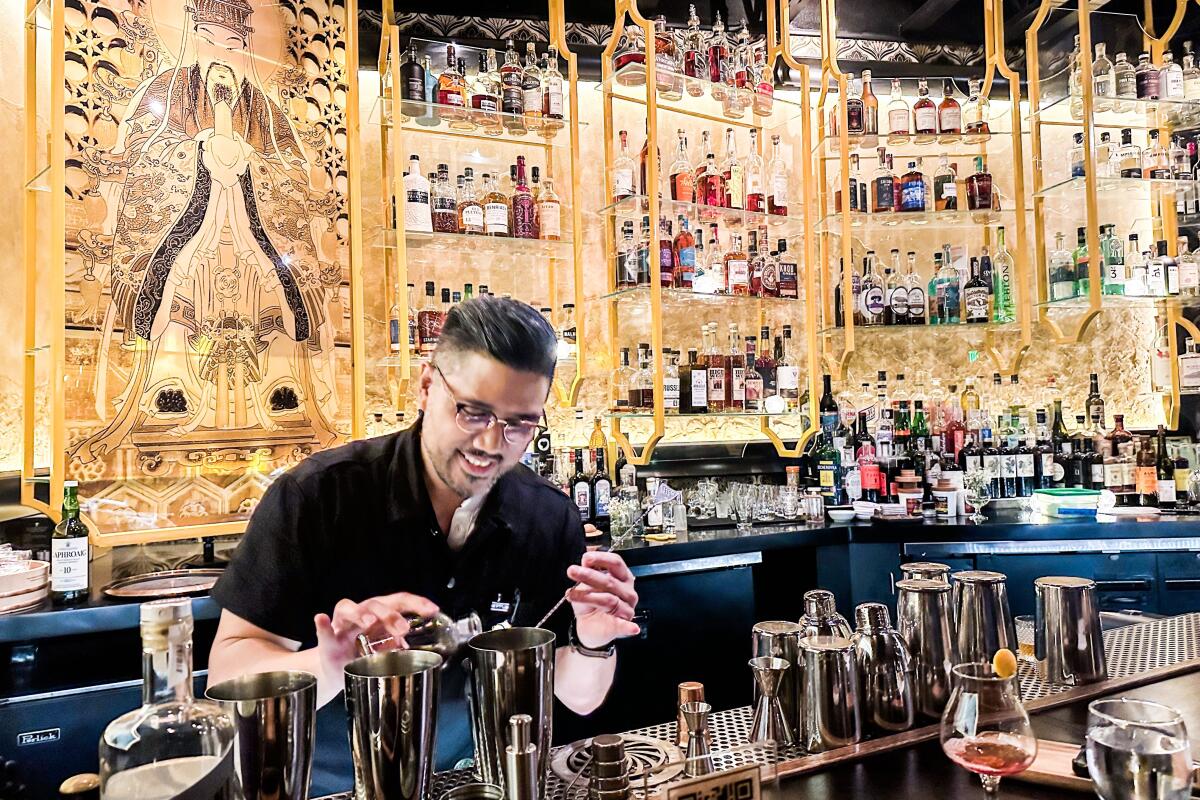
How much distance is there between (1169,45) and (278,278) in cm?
432

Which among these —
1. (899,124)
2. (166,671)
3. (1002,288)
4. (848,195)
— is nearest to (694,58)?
(848,195)

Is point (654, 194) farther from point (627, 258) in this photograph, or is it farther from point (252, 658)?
point (252, 658)

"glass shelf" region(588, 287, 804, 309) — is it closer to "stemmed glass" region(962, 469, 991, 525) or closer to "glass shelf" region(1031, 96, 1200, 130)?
"stemmed glass" region(962, 469, 991, 525)

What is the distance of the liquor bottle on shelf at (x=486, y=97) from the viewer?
10.9 feet

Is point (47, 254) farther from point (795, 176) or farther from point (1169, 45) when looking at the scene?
point (1169, 45)

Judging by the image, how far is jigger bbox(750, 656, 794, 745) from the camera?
110cm

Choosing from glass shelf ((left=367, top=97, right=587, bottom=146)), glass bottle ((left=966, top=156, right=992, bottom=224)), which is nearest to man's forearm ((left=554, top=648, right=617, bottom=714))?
glass shelf ((left=367, top=97, right=587, bottom=146))

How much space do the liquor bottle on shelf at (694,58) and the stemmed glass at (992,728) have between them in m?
3.08

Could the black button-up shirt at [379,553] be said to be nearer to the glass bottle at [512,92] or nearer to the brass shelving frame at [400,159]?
the brass shelving frame at [400,159]

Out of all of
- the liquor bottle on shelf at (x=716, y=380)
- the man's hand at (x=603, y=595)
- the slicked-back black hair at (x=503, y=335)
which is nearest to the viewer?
the man's hand at (x=603, y=595)

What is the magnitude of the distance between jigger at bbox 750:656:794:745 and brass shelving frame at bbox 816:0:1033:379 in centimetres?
260

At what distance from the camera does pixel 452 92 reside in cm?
329

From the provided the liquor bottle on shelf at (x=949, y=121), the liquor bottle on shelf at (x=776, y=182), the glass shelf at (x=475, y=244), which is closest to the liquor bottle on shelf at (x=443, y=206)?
the glass shelf at (x=475, y=244)

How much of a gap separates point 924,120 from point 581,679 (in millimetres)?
3256
